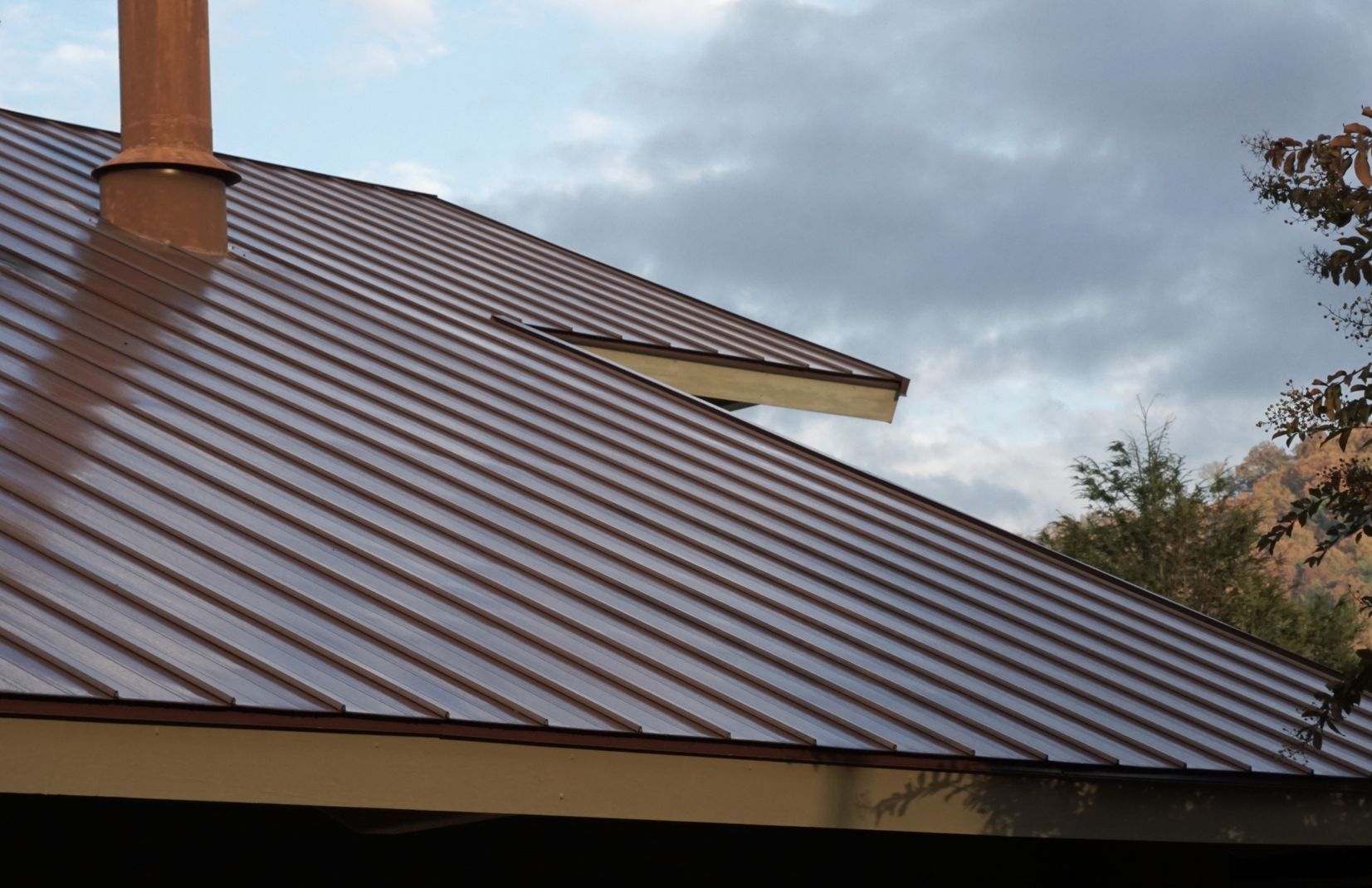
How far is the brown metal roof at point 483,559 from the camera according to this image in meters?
4.66

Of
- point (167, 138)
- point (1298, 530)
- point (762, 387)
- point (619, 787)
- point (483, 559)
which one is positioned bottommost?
point (619, 787)

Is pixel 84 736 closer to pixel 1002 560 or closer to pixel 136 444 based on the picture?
pixel 136 444

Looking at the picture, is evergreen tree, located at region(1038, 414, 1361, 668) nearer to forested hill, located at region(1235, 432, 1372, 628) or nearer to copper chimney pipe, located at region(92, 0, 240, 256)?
forested hill, located at region(1235, 432, 1372, 628)

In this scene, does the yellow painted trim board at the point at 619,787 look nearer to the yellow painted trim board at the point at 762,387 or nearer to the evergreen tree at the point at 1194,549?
the yellow painted trim board at the point at 762,387

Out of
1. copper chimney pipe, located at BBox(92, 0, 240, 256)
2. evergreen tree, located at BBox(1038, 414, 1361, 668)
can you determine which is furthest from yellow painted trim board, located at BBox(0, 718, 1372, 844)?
evergreen tree, located at BBox(1038, 414, 1361, 668)

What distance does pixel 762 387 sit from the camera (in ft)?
34.9

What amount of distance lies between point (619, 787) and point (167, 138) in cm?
632

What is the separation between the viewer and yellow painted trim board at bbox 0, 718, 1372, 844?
4.09 metres

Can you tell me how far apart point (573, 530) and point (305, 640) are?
1782mm

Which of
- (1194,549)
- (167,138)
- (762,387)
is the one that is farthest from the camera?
(1194,549)

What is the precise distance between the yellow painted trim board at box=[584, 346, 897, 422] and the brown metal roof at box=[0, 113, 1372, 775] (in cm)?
74

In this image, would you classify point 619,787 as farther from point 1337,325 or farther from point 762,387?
point 762,387

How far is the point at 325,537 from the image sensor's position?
5.58 m

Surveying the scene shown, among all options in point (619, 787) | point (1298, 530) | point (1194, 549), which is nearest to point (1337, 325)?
point (619, 787)
